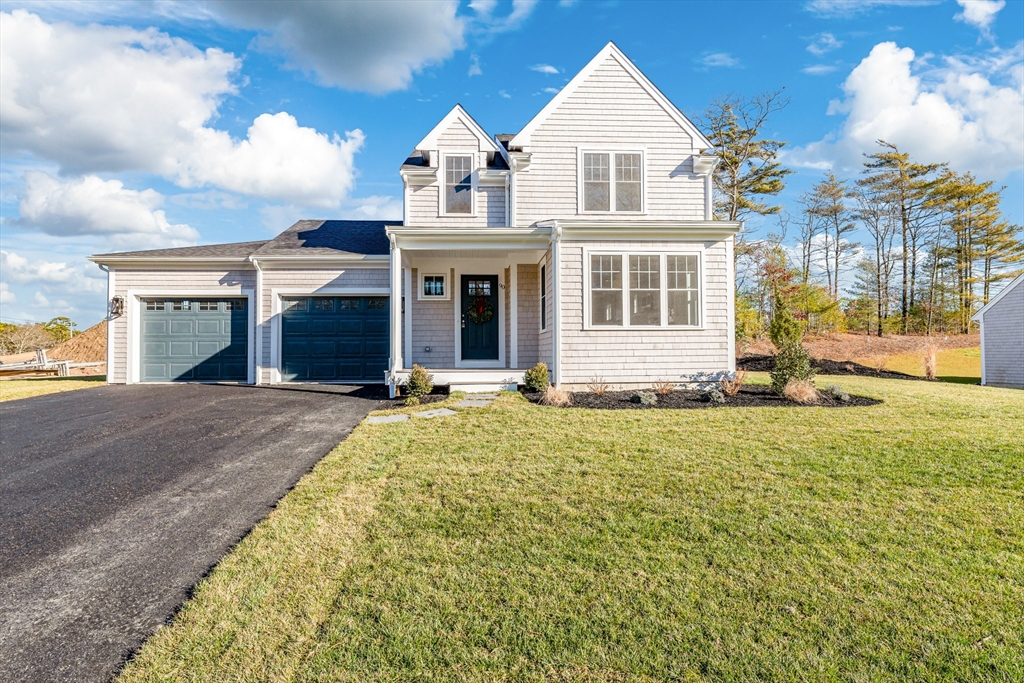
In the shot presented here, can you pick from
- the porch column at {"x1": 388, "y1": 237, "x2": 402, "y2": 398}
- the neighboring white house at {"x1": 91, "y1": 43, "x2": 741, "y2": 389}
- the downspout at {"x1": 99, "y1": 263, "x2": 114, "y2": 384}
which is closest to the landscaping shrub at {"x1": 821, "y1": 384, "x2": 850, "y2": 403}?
the neighboring white house at {"x1": 91, "y1": 43, "x2": 741, "y2": 389}

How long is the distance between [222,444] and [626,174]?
408 inches

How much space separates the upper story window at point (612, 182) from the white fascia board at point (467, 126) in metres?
2.43

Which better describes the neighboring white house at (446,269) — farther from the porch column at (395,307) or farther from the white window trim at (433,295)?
the porch column at (395,307)

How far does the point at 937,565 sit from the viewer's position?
295cm

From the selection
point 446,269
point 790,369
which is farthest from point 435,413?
→ point 790,369

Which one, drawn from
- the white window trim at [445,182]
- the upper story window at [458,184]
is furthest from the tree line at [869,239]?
the upper story window at [458,184]

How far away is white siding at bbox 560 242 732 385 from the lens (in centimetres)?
1022

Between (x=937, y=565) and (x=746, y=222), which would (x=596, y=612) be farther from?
(x=746, y=222)

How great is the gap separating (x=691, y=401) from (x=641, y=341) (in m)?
1.84

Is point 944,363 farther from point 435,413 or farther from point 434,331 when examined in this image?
point 435,413

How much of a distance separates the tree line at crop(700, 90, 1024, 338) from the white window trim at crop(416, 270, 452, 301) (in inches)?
699

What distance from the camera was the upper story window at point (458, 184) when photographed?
12.4m

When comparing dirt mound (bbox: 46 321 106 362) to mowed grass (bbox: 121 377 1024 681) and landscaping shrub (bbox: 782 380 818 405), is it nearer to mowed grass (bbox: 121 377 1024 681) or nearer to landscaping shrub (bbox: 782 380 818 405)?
mowed grass (bbox: 121 377 1024 681)

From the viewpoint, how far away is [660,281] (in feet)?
34.0
